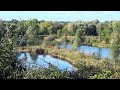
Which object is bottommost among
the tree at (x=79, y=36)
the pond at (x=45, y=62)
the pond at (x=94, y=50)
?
the pond at (x=45, y=62)

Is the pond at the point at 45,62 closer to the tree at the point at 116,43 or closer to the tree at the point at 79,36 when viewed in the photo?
the tree at the point at 79,36

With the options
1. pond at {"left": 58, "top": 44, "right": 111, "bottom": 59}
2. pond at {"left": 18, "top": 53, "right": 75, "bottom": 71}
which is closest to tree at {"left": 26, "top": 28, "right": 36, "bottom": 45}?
pond at {"left": 18, "top": 53, "right": 75, "bottom": 71}

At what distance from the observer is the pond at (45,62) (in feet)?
13.1

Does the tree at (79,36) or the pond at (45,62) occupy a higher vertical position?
the tree at (79,36)

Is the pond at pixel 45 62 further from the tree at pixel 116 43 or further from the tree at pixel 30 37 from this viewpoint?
the tree at pixel 116 43

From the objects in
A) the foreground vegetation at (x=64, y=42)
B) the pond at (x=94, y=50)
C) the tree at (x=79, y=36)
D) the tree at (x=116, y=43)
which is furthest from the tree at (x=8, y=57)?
the tree at (x=116, y=43)

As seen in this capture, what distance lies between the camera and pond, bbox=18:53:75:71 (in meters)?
3.99

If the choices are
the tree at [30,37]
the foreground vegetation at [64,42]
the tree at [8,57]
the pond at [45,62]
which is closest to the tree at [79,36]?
the foreground vegetation at [64,42]

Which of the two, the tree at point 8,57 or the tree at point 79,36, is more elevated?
the tree at point 79,36

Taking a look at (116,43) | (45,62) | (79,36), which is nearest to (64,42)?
(79,36)

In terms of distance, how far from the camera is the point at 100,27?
4.05 m

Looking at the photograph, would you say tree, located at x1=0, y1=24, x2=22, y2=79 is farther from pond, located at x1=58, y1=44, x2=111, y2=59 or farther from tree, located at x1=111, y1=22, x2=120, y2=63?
tree, located at x1=111, y1=22, x2=120, y2=63

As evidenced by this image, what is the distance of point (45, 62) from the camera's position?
4.02 m
